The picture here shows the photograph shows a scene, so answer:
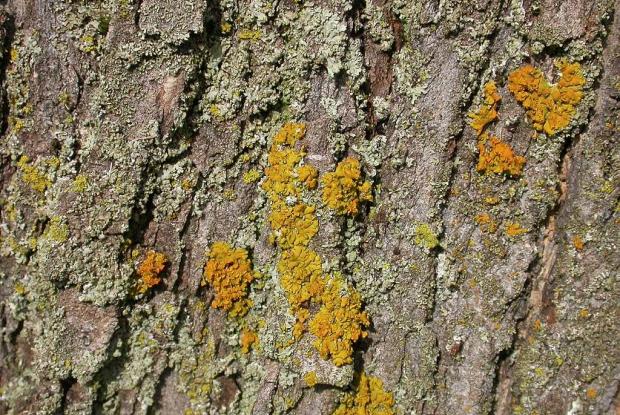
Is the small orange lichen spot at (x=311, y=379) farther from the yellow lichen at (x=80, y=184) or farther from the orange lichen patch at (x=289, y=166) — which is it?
the yellow lichen at (x=80, y=184)

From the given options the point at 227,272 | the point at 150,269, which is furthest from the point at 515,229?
the point at 150,269

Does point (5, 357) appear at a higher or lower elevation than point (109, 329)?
lower

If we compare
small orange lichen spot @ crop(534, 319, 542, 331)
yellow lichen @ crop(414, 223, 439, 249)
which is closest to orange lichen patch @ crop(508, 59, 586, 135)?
yellow lichen @ crop(414, 223, 439, 249)

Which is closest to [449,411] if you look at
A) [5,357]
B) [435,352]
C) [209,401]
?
[435,352]

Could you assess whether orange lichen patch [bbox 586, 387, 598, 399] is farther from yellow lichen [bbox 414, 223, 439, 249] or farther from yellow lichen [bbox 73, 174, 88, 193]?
yellow lichen [bbox 73, 174, 88, 193]

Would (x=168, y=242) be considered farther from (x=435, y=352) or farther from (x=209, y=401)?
(x=435, y=352)

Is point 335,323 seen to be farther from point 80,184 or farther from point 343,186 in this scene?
point 80,184

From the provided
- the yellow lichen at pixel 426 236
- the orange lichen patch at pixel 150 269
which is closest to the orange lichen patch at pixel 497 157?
the yellow lichen at pixel 426 236
